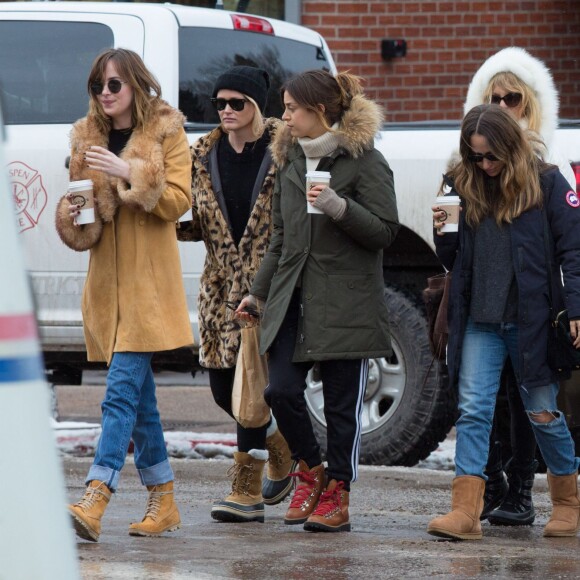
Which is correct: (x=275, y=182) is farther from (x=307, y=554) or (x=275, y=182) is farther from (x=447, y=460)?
(x=447, y=460)

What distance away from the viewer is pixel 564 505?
220 inches

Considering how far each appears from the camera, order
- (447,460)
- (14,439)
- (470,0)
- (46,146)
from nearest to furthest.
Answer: (14,439) < (46,146) < (447,460) < (470,0)

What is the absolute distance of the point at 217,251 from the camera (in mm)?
5922

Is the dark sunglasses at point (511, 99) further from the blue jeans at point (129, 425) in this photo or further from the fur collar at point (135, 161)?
the blue jeans at point (129, 425)

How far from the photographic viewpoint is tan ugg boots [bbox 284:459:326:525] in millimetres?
5688

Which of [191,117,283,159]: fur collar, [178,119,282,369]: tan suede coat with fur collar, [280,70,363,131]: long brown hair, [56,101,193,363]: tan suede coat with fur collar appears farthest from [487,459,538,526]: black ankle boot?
[191,117,283,159]: fur collar

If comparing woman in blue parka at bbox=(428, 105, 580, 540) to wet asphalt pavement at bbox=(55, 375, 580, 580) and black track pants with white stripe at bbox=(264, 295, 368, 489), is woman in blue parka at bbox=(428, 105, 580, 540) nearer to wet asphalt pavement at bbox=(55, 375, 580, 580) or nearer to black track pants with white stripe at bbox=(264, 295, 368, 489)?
wet asphalt pavement at bbox=(55, 375, 580, 580)

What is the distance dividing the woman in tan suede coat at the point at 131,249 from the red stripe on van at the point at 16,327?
316 cm

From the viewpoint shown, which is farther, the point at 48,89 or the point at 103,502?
the point at 48,89

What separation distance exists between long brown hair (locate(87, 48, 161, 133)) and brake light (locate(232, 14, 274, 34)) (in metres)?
2.46

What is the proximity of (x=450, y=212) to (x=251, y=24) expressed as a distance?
10.3ft

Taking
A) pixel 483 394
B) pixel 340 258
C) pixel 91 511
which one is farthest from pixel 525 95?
pixel 91 511

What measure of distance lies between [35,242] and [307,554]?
2978 millimetres

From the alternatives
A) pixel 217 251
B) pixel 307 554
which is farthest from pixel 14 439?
pixel 217 251
